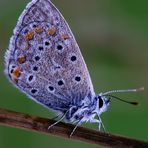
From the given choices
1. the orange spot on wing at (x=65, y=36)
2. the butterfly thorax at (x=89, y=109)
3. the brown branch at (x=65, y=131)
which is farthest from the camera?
the orange spot on wing at (x=65, y=36)

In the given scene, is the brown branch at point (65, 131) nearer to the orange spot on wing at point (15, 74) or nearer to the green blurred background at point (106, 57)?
the orange spot on wing at point (15, 74)

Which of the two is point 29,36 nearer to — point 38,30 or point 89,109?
point 38,30

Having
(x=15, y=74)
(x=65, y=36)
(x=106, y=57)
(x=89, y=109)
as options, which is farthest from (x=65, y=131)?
(x=106, y=57)

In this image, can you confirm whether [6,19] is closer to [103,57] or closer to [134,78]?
[103,57]

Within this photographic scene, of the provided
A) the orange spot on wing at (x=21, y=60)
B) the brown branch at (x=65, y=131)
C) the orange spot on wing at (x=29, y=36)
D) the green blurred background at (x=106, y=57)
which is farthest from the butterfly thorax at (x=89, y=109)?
the green blurred background at (x=106, y=57)

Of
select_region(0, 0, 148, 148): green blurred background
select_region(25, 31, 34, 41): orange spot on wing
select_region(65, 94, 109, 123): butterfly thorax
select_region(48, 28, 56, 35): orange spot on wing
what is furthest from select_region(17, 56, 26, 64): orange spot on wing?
select_region(0, 0, 148, 148): green blurred background

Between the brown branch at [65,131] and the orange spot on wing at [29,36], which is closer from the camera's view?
the brown branch at [65,131]

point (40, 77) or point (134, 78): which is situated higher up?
point (40, 77)

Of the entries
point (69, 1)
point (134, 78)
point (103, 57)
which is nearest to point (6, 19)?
point (69, 1)
